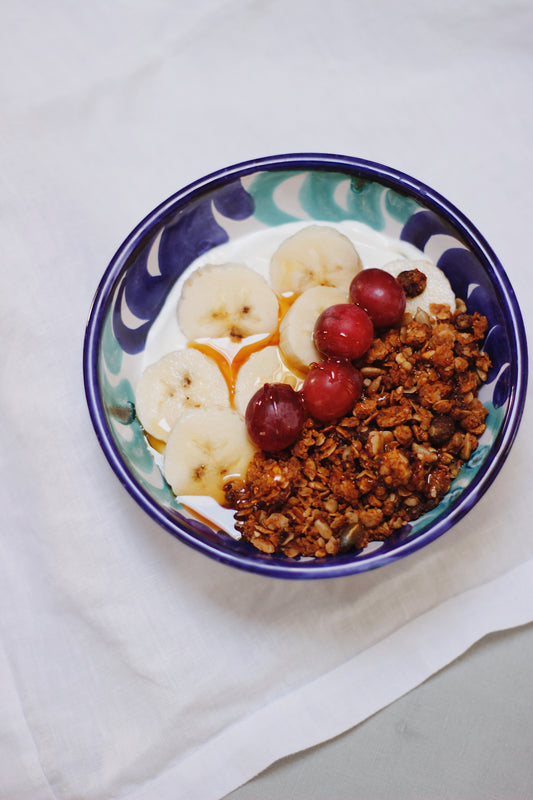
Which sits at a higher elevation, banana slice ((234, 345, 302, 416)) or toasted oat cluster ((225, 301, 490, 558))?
banana slice ((234, 345, 302, 416))

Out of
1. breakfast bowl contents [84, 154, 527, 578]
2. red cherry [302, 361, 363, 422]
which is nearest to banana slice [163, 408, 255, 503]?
breakfast bowl contents [84, 154, 527, 578]

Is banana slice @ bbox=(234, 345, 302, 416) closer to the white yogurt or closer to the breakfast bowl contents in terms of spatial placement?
the breakfast bowl contents

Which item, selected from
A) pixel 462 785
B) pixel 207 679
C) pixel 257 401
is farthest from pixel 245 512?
pixel 462 785

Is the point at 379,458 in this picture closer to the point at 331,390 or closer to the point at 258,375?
the point at 331,390

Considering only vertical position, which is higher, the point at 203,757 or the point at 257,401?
the point at 257,401

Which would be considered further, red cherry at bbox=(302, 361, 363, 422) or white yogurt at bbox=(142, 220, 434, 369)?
white yogurt at bbox=(142, 220, 434, 369)

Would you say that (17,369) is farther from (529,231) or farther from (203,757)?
(529,231)

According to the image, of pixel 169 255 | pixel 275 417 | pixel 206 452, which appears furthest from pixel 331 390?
pixel 169 255
